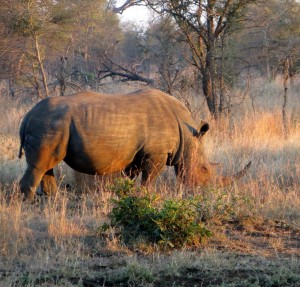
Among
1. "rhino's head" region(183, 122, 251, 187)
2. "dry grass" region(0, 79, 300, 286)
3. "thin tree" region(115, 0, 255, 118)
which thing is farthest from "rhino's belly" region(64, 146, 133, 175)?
"thin tree" region(115, 0, 255, 118)

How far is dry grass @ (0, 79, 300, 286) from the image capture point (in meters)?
4.79

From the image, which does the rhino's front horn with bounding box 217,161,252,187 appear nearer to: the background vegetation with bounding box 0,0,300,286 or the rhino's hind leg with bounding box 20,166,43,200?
the background vegetation with bounding box 0,0,300,286

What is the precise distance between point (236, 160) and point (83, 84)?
6794 mm

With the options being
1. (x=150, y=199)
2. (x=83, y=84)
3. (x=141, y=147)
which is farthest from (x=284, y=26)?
(x=150, y=199)

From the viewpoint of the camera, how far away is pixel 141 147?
27.8 ft

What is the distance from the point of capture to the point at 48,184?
27.9ft

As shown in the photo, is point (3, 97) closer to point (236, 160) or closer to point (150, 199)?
point (236, 160)

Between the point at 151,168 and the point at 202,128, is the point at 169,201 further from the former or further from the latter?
the point at 202,128

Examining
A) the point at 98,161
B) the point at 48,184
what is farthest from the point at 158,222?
the point at 48,184

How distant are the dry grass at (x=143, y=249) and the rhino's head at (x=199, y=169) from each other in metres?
0.28

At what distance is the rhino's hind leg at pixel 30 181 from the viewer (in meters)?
7.96

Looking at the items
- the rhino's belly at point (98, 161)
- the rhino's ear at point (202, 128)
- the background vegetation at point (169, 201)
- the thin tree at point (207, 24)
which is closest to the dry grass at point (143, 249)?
the background vegetation at point (169, 201)

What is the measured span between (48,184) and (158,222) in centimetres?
319

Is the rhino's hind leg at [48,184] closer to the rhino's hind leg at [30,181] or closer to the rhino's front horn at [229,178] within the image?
the rhino's hind leg at [30,181]
